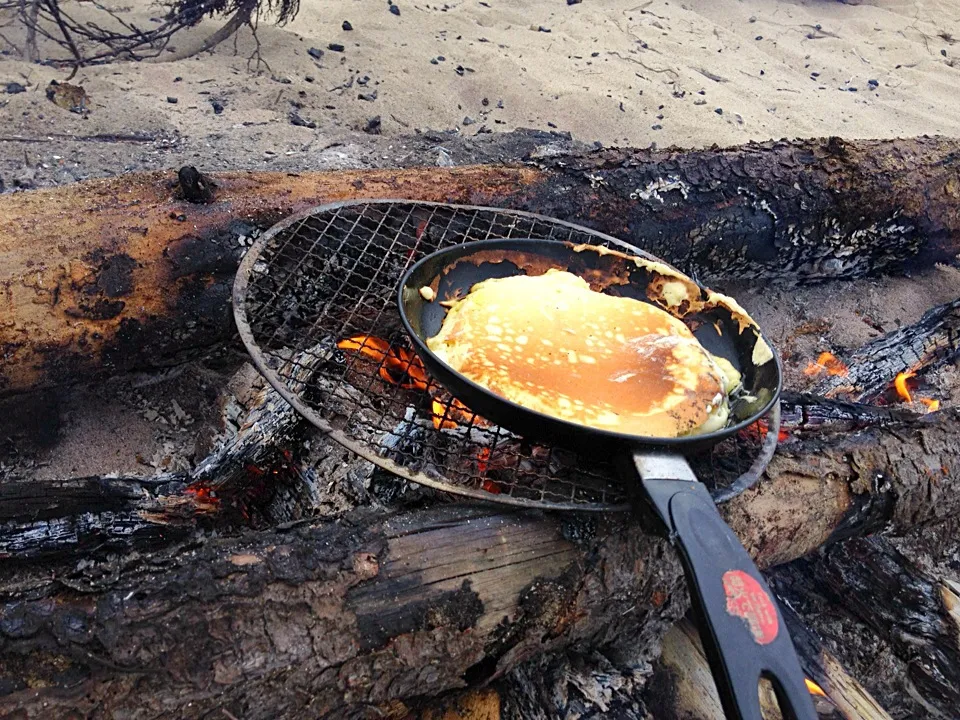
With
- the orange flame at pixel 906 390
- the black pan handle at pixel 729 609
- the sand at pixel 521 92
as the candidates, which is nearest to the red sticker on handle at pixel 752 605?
the black pan handle at pixel 729 609

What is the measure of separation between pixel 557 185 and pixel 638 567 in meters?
2.08

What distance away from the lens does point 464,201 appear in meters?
3.13

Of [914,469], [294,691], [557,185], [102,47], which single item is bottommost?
[102,47]

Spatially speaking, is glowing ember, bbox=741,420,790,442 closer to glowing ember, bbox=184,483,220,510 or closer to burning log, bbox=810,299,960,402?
burning log, bbox=810,299,960,402

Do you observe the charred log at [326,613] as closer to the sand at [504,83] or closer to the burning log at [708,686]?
the burning log at [708,686]

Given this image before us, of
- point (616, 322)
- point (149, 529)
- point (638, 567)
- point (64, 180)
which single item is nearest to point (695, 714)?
point (638, 567)

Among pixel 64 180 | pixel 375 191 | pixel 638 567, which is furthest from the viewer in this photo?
pixel 64 180

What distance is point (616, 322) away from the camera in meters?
2.23

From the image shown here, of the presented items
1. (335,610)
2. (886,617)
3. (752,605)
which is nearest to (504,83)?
(886,617)

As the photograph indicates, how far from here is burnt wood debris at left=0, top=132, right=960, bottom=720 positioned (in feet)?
5.07

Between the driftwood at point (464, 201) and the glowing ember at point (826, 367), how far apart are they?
638 millimetres

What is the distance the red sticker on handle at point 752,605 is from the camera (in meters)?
1.32

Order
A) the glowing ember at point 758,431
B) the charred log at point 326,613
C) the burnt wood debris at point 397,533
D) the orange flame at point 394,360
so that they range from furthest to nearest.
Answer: the orange flame at point 394,360
the glowing ember at point 758,431
the burnt wood debris at point 397,533
the charred log at point 326,613

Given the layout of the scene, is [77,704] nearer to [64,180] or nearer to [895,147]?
[64,180]
